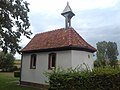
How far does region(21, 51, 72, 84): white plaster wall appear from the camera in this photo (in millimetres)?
19703

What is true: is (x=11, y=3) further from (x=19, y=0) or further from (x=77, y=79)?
(x=77, y=79)

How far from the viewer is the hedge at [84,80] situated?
1134 centimetres

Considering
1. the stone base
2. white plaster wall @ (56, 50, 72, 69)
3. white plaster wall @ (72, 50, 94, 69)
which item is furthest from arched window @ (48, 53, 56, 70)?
white plaster wall @ (72, 50, 94, 69)

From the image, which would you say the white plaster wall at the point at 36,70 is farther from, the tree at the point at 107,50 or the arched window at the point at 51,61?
the tree at the point at 107,50

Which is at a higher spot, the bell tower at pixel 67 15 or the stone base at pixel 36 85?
the bell tower at pixel 67 15

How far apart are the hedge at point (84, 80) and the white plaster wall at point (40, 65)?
7783 millimetres

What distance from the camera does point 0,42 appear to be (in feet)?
64.1

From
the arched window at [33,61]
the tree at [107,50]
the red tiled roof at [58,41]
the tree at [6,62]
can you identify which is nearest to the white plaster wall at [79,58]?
the red tiled roof at [58,41]

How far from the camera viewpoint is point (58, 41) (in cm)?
2128

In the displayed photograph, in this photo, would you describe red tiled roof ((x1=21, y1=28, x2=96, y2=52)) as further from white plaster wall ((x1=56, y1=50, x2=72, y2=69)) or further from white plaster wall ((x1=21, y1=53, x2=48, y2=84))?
white plaster wall ((x1=21, y1=53, x2=48, y2=84))

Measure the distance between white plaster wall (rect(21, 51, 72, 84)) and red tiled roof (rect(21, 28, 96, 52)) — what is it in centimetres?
81

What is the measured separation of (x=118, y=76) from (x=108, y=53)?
56.1m

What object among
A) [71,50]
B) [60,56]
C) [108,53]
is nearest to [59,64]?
[60,56]

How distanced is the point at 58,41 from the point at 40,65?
3549mm
